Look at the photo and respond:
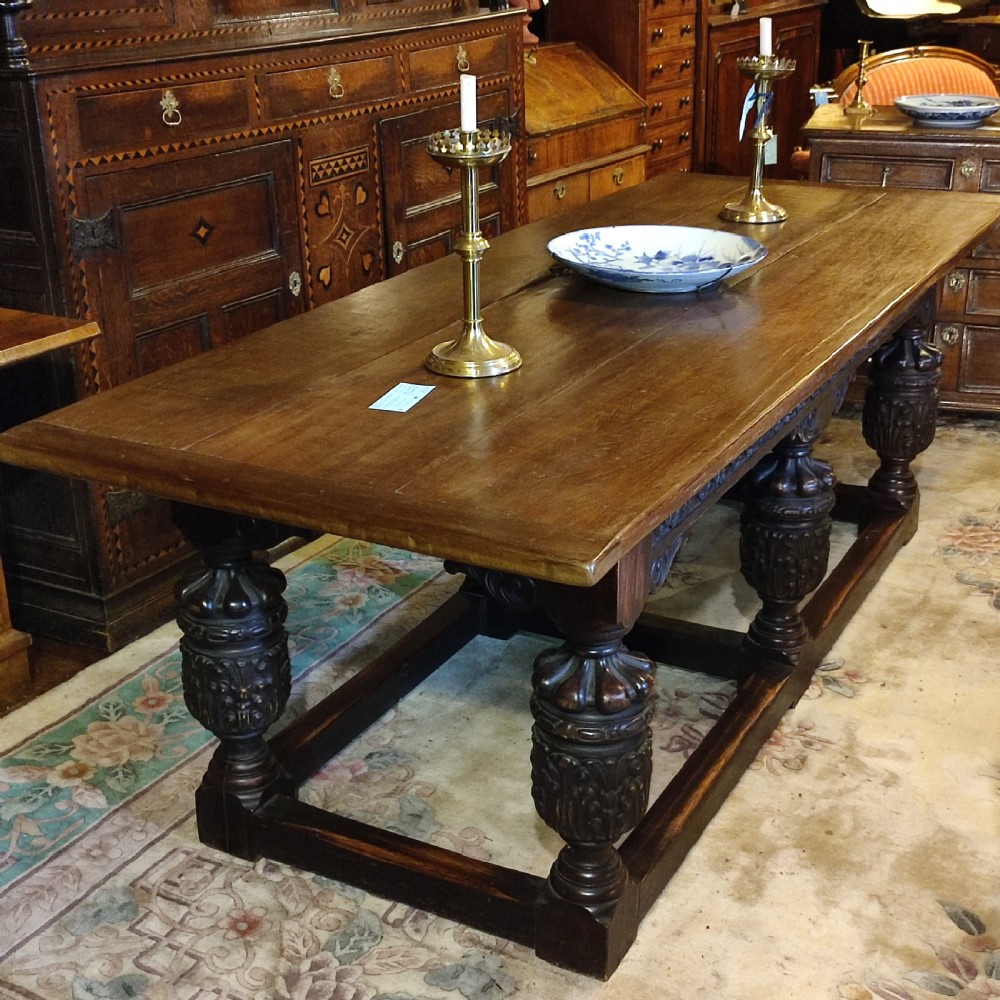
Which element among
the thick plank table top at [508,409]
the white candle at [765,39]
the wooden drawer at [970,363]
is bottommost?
the wooden drawer at [970,363]

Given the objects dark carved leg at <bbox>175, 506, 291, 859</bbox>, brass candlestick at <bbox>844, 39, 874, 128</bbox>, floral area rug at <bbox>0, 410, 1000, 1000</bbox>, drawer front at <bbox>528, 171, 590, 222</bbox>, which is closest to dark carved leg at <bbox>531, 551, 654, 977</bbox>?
floral area rug at <bbox>0, 410, 1000, 1000</bbox>

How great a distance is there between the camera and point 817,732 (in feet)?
8.11

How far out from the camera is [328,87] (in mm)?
3234

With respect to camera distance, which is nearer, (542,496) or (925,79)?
(542,496)

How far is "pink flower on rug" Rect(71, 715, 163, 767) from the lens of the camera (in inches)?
96.7

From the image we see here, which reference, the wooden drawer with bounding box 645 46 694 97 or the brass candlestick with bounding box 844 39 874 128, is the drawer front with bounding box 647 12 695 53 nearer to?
the wooden drawer with bounding box 645 46 694 97

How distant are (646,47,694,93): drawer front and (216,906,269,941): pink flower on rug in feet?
14.4

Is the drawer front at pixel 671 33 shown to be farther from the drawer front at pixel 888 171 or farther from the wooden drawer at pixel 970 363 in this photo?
the wooden drawer at pixel 970 363

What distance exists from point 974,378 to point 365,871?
8.63 ft

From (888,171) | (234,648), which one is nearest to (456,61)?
(888,171)

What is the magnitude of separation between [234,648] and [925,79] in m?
3.67

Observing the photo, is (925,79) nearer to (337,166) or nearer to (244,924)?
(337,166)

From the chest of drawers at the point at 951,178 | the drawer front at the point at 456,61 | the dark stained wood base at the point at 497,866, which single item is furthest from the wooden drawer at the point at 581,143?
the dark stained wood base at the point at 497,866

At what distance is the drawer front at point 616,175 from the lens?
5160 mm
